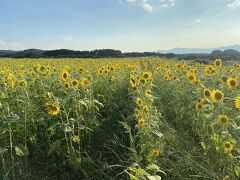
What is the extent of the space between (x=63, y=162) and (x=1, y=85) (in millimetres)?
1657

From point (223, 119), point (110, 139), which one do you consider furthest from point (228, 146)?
point (110, 139)

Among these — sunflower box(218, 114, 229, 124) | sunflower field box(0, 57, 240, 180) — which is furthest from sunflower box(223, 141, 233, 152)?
sunflower box(218, 114, 229, 124)

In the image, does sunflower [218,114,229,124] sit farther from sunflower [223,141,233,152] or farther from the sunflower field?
sunflower [223,141,233,152]

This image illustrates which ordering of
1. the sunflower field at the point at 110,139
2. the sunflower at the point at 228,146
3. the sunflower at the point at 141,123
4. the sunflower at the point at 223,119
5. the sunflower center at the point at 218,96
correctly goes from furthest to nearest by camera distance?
the sunflower center at the point at 218,96 → the sunflower at the point at 141,123 → the sunflower at the point at 223,119 → the sunflower field at the point at 110,139 → the sunflower at the point at 228,146

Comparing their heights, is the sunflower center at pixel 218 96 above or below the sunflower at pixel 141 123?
above

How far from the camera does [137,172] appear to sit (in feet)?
5.74

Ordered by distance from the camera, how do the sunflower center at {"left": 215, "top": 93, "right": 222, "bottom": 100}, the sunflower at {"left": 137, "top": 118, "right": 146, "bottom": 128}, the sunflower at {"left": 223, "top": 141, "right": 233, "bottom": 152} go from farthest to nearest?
1. the sunflower center at {"left": 215, "top": 93, "right": 222, "bottom": 100}
2. the sunflower at {"left": 137, "top": 118, "right": 146, "bottom": 128}
3. the sunflower at {"left": 223, "top": 141, "right": 233, "bottom": 152}

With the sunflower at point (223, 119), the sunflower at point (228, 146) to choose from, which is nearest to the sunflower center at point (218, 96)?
the sunflower at point (223, 119)

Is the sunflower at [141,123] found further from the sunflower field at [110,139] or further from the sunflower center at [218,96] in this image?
the sunflower center at [218,96]

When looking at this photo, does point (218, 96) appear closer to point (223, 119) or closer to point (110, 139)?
point (223, 119)

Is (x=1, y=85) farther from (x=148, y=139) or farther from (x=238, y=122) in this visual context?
(x=238, y=122)

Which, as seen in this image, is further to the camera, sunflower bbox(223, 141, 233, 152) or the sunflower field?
the sunflower field

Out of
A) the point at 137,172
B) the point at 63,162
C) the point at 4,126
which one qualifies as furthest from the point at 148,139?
the point at 4,126

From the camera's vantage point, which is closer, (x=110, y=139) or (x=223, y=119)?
(x=223, y=119)
